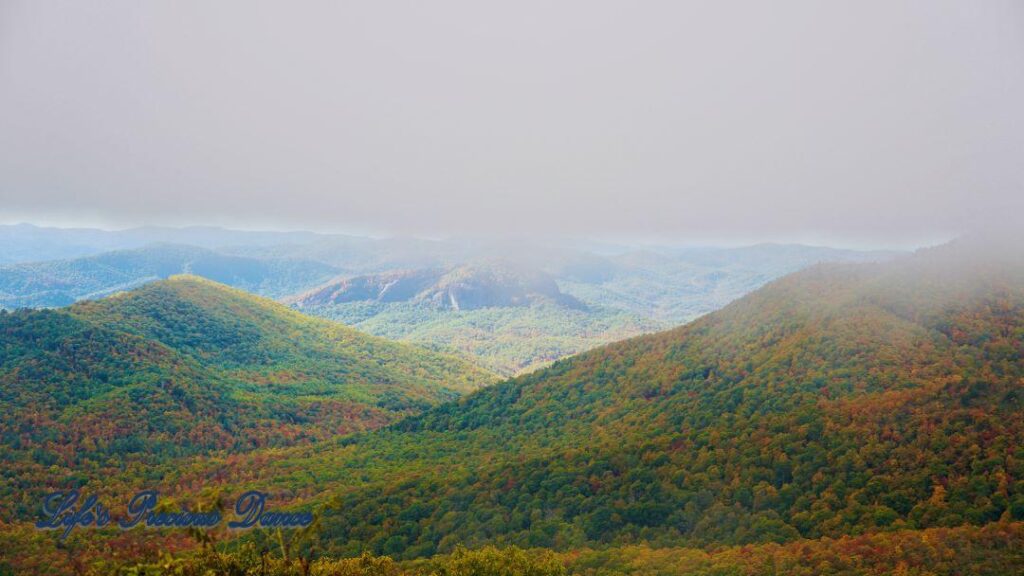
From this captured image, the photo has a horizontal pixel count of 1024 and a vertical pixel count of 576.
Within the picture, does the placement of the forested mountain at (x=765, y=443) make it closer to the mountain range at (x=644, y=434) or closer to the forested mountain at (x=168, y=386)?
the mountain range at (x=644, y=434)

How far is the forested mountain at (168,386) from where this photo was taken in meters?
65.7

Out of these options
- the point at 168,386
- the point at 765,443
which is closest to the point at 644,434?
the point at 765,443

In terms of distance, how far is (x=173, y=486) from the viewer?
61.2 m

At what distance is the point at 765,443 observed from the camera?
47.8 meters

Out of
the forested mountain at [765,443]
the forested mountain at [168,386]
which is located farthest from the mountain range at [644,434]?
the forested mountain at [168,386]

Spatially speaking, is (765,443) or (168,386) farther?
(168,386)

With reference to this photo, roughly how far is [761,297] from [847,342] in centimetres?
2640

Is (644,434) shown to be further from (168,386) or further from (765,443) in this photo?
(168,386)

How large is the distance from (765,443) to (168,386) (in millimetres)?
87875

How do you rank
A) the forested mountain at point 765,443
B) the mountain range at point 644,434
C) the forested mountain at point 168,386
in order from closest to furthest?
the mountain range at point 644,434 → the forested mountain at point 765,443 → the forested mountain at point 168,386

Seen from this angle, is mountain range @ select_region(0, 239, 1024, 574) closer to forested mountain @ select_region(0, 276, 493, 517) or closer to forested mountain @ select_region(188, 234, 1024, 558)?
forested mountain @ select_region(188, 234, 1024, 558)

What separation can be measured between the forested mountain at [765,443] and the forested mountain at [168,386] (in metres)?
18.1

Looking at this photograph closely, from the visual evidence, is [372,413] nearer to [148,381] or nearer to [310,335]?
[148,381]

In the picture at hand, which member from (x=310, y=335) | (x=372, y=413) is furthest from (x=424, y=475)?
(x=310, y=335)
